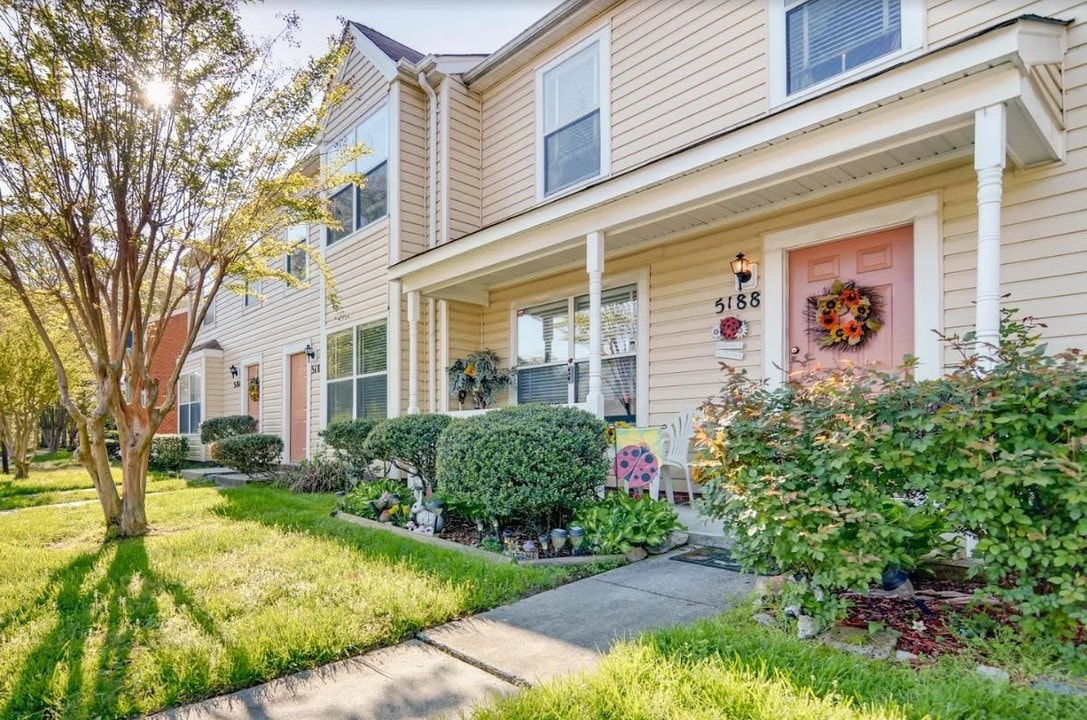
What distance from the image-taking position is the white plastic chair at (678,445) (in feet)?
18.8

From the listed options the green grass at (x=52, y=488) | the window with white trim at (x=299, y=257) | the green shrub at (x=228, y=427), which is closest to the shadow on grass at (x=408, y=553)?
the green grass at (x=52, y=488)

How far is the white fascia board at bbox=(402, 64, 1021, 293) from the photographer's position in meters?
3.74

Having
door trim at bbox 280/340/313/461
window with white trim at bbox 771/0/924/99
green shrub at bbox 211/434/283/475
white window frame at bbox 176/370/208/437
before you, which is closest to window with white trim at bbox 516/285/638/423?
window with white trim at bbox 771/0/924/99

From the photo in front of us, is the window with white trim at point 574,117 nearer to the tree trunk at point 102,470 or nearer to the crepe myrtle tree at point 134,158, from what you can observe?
the crepe myrtle tree at point 134,158

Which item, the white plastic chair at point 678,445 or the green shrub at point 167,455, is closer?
the white plastic chair at point 678,445

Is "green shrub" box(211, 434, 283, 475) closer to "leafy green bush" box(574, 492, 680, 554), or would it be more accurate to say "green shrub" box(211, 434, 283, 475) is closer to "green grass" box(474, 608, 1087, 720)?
"leafy green bush" box(574, 492, 680, 554)

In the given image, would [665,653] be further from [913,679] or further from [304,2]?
[304,2]

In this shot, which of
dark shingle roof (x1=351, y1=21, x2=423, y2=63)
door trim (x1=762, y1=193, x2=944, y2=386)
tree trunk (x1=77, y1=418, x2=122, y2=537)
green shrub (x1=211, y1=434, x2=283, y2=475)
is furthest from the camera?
green shrub (x1=211, y1=434, x2=283, y2=475)

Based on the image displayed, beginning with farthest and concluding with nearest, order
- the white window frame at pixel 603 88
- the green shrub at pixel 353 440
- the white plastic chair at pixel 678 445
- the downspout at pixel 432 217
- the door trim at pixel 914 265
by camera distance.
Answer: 1. the downspout at pixel 432 217
2. the green shrub at pixel 353 440
3. the white window frame at pixel 603 88
4. the white plastic chair at pixel 678 445
5. the door trim at pixel 914 265

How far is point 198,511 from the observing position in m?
6.89

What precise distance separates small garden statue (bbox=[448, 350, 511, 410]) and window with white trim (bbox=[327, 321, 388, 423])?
122cm

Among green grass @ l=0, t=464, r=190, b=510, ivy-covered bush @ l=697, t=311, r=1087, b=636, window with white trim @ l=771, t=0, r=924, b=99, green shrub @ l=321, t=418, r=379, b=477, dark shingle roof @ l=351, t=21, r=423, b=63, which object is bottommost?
green grass @ l=0, t=464, r=190, b=510

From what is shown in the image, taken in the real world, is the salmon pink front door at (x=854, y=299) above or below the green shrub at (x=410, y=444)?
above

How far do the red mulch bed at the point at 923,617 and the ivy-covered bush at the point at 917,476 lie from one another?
0.22m
